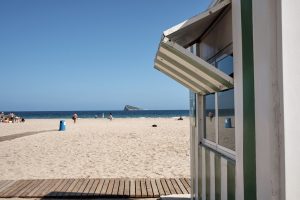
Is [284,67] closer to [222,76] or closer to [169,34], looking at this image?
[222,76]

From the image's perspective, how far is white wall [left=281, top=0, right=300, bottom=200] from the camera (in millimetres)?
1855

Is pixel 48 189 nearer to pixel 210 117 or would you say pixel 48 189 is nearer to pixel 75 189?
pixel 75 189

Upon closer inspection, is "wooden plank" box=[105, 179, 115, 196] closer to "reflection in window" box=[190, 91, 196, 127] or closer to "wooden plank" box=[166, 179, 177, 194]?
"wooden plank" box=[166, 179, 177, 194]

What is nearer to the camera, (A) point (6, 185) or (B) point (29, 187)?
(B) point (29, 187)

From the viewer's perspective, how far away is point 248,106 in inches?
96.5

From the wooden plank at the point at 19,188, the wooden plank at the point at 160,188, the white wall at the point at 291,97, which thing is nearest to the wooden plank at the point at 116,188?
the wooden plank at the point at 160,188

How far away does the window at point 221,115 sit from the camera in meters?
3.27

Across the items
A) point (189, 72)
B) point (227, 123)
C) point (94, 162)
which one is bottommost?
point (94, 162)

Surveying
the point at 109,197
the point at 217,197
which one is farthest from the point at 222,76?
the point at 109,197

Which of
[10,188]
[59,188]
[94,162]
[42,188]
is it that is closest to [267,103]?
[59,188]

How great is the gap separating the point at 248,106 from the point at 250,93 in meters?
0.10

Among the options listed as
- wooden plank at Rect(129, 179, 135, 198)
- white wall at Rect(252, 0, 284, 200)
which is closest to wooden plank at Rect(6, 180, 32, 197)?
wooden plank at Rect(129, 179, 135, 198)

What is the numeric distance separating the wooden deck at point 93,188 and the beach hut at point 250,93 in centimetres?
190

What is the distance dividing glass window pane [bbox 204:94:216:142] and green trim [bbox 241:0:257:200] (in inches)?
59.4
